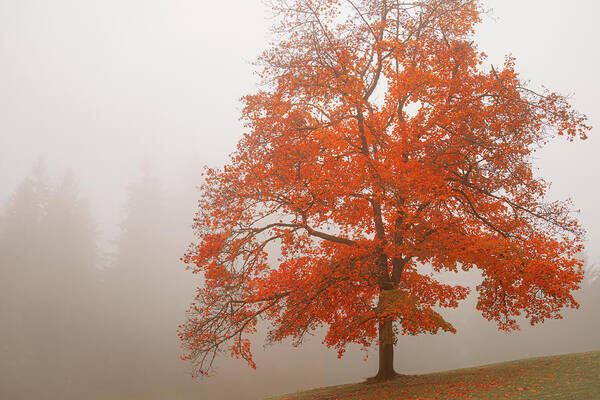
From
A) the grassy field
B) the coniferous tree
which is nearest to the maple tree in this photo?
the grassy field

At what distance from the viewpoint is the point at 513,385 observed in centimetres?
1063

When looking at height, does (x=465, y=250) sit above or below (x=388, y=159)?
below

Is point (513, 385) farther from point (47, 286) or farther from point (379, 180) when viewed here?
point (47, 286)

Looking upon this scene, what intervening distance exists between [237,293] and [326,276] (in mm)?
2922

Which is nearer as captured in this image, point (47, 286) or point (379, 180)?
point (379, 180)

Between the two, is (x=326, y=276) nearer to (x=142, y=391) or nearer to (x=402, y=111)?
(x=402, y=111)

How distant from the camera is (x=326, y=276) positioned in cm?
1268

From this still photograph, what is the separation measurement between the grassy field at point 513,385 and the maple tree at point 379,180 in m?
1.49

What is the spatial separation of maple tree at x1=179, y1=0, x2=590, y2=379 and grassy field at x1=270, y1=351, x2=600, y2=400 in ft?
4.88

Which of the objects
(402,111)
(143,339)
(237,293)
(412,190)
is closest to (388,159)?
(412,190)

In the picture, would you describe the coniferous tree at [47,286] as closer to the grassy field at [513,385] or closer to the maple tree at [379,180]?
the maple tree at [379,180]

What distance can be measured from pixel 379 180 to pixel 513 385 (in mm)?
6597

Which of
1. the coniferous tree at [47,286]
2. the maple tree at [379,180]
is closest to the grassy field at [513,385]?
the maple tree at [379,180]

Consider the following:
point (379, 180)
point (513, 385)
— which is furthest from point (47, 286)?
point (513, 385)
